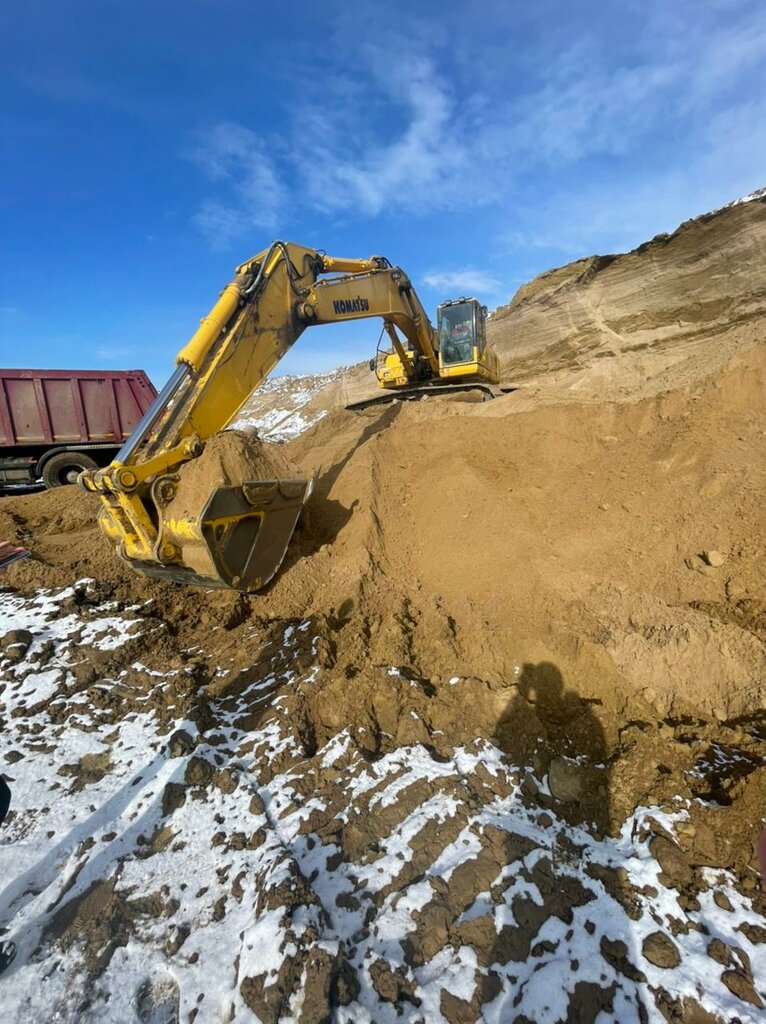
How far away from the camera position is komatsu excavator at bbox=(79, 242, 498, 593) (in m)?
4.37

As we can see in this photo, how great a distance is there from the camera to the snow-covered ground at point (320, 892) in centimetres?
212

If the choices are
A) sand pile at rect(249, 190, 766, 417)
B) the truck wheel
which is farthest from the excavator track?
the truck wheel

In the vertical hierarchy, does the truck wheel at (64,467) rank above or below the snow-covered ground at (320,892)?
above

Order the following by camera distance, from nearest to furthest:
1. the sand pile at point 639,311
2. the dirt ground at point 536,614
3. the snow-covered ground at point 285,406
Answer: the dirt ground at point 536,614, the sand pile at point 639,311, the snow-covered ground at point 285,406

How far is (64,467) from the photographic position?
38.7 feet

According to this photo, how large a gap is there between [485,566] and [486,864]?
2.86m

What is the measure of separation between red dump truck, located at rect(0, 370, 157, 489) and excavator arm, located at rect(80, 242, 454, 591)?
8.62 m

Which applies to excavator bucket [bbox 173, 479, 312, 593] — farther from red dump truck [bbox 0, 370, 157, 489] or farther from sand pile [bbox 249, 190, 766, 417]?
red dump truck [bbox 0, 370, 157, 489]

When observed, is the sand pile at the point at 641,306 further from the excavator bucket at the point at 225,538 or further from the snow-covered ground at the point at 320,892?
the snow-covered ground at the point at 320,892

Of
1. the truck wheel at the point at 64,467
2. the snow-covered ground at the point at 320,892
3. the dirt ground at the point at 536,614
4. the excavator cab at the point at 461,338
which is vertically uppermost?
the excavator cab at the point at 461,338

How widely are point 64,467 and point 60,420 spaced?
3.67 feet

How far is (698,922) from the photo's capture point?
7.52 ft

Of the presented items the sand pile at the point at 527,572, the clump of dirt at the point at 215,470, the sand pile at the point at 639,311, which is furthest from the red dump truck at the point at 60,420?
the sand pile at the point at 639,311

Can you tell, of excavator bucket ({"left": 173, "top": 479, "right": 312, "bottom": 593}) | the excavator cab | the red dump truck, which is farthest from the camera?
the red dump truck
